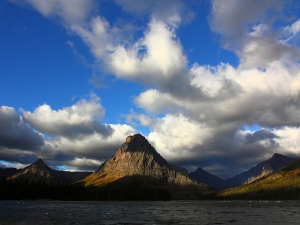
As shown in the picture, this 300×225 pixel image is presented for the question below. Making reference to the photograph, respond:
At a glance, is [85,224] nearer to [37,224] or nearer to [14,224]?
[37,224]

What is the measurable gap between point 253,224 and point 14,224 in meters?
67.3

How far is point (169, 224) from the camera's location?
83188 mm

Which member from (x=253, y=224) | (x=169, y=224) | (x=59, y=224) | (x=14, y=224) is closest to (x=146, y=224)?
(x=169, y=224)

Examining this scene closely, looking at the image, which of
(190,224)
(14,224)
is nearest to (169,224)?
(190,224)

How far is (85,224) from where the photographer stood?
8181cm

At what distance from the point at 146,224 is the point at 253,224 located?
30717mm

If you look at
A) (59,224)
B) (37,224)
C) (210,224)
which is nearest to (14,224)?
(37,224)

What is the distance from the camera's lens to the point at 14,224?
263 ft

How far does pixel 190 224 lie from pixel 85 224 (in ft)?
98.1

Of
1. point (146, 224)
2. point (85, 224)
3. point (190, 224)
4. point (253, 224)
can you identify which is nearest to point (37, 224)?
point (85, 224)

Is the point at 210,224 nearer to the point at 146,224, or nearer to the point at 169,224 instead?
the point at 169,224

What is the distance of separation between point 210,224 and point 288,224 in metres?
22.0

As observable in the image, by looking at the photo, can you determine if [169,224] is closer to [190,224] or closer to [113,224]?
[190,224]

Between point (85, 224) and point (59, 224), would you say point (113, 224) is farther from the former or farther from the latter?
point (59, 224)
